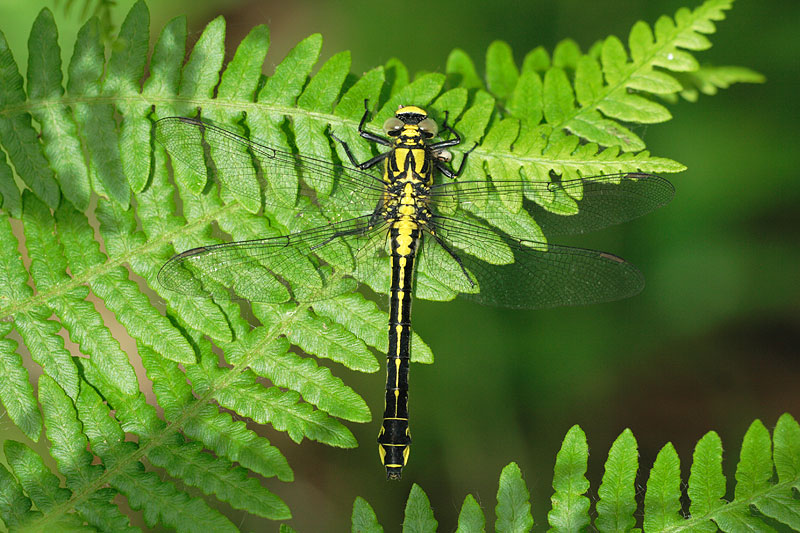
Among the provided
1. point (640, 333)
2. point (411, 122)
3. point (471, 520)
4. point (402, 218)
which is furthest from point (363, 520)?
point (640, 333)

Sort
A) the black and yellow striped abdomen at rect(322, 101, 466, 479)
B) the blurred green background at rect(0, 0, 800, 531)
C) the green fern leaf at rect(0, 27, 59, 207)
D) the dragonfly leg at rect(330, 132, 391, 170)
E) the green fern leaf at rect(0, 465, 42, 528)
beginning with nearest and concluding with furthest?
the green fern leaf at rect(0, 465, 42, 528)
the green fern leaf at rect(0, 27, 59, 207)
the dragonfly leg at rect(330, 132, 391, 170)
the black and yellow striped abdomen at rect(322, 101, 466, 479)
the blurred green background at rect(0, 0, 800, 531)

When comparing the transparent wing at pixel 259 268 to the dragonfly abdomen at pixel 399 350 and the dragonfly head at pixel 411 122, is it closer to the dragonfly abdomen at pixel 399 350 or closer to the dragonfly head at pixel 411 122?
the dragonfly abdomen at pixel 399 350

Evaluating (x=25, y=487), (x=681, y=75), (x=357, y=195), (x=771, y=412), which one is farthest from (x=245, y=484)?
(x=771, y=412)

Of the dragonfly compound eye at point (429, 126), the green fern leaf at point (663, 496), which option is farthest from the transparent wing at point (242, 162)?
Answer: the green fern leaf at point (663, 496)

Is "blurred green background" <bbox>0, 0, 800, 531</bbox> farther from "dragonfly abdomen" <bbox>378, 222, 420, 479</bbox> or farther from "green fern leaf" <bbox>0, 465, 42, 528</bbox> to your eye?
"green fern leaf" <bbox>0, 465, 42, 528</bbox>

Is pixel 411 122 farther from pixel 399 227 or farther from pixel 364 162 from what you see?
pixel 399 227

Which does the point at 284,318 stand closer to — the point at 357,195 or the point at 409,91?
the point at 357,195

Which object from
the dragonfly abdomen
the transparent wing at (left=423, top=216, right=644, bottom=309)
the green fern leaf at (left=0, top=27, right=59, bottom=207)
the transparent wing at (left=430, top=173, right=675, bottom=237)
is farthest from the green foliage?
the green fern leaf at (left=0, top=27, right=59, bottom=207)
